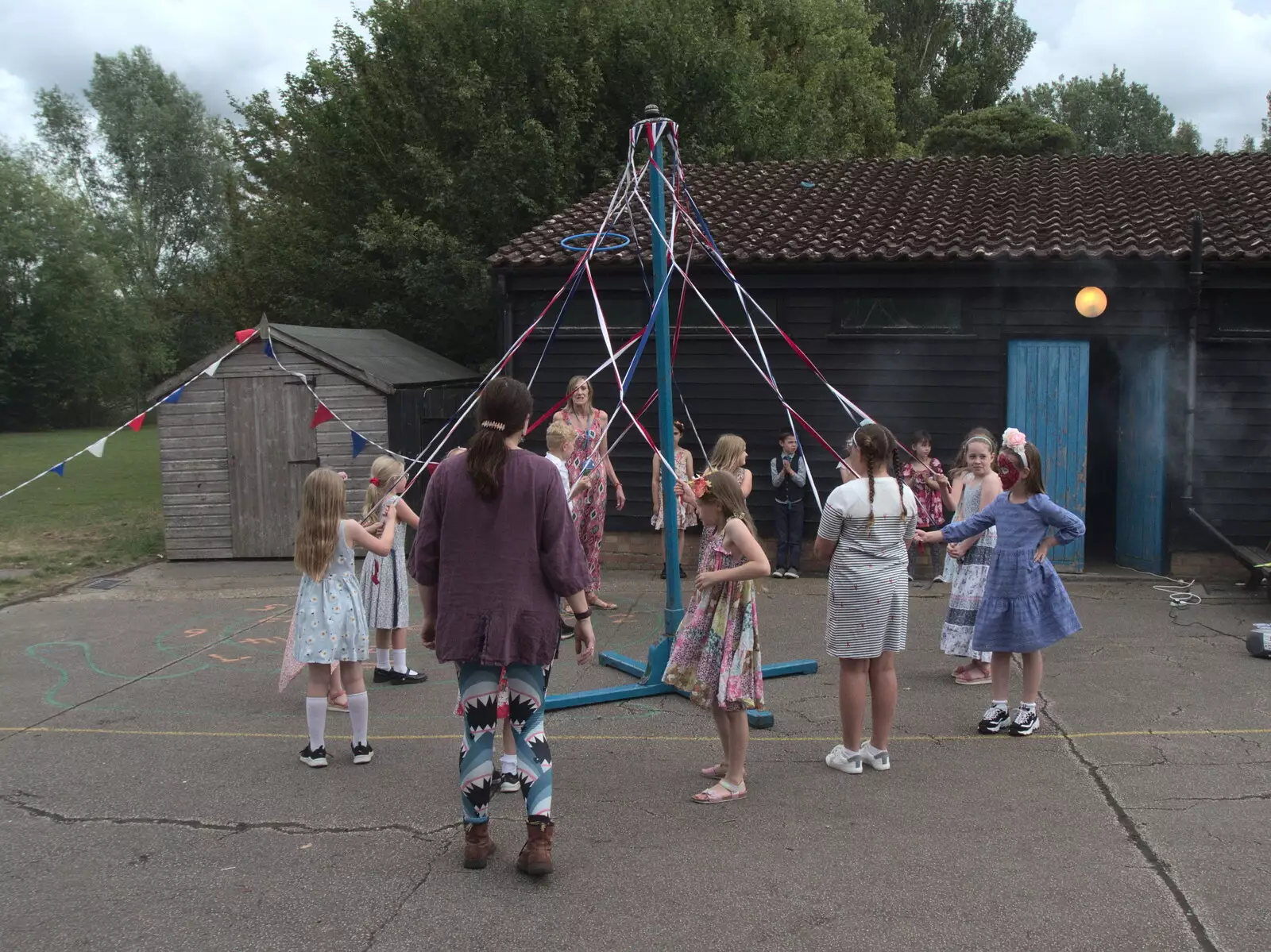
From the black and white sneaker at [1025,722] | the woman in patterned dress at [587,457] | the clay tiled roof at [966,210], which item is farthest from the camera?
the clay tiled roof at [966,210]

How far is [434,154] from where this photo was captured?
1811cm

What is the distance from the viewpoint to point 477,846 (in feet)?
13.2

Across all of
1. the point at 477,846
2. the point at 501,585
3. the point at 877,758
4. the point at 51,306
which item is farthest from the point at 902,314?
the point at 51,306

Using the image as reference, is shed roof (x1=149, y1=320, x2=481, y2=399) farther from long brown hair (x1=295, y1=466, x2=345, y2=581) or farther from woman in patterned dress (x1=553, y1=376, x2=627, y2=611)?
long brown hair (x1=295, y1=466, x2=345, y2=581)

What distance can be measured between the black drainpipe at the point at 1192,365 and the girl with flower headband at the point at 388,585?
724 cm

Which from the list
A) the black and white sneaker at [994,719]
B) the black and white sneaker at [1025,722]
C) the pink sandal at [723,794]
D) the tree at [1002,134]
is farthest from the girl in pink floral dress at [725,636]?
the tree at [1002,134]

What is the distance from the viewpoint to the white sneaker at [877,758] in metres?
5.02

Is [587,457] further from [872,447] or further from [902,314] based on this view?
[902,314]

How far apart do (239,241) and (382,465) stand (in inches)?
732

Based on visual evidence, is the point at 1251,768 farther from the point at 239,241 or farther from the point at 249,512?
the point at 239,241

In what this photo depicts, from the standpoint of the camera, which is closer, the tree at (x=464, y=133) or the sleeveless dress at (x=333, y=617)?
the sleeveless dress at (x=333, y=617)

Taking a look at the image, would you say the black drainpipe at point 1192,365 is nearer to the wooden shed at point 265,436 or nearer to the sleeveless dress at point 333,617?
the wooden shed at point 265,436

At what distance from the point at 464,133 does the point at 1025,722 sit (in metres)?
15.4

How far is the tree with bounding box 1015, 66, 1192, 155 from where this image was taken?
152ft
